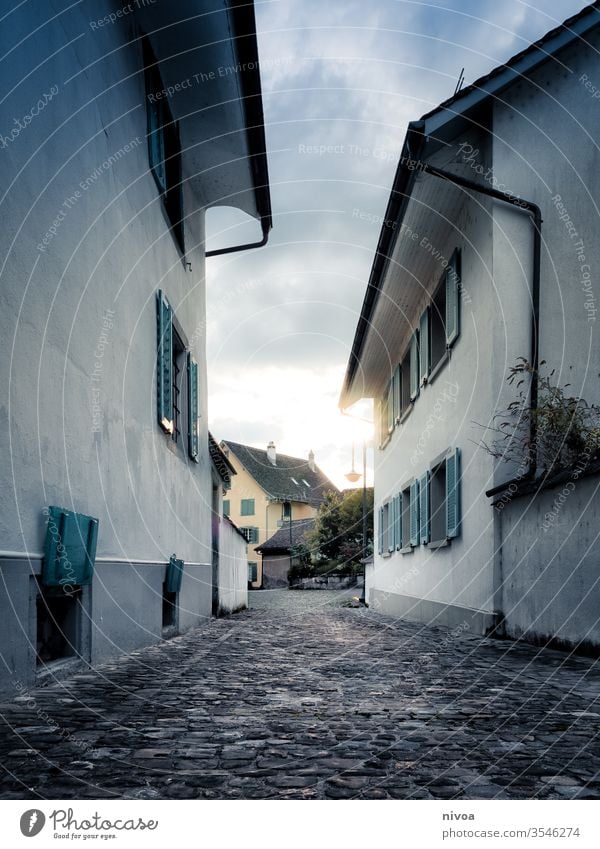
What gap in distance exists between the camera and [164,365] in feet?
27.2

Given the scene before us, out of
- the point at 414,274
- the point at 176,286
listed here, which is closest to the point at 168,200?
the point at 176,286

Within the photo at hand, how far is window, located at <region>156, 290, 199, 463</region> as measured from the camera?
8.20m

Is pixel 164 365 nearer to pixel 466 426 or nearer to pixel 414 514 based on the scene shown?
pixel 466 426

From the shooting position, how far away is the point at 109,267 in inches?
250

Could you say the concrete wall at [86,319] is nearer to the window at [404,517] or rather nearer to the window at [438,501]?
the window at [438,501]

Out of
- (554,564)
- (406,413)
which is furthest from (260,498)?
(554,564)

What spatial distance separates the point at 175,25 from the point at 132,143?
1467mm

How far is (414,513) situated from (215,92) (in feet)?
24.0

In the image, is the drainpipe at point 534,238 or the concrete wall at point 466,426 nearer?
the drainpipe at point 534,238

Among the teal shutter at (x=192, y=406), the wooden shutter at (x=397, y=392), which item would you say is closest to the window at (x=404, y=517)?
the wooden shutter at (x=397, y=392)

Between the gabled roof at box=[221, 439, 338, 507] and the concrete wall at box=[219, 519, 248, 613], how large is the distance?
32.0 meters

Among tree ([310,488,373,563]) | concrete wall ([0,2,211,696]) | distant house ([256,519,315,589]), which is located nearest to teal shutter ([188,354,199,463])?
concrete wall ([0,2,211,696])

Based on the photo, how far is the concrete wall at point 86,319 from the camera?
4285 mm

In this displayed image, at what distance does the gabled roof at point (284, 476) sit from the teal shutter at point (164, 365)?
43.4 metres
